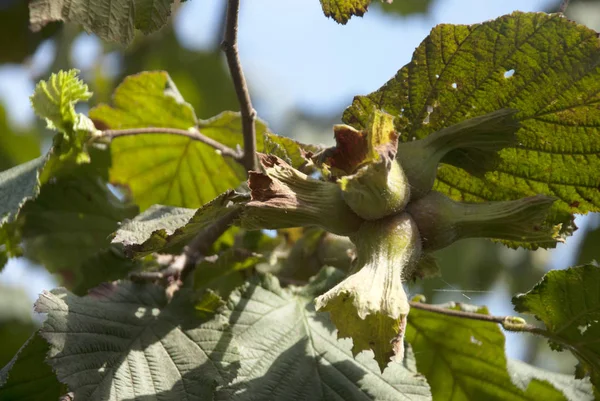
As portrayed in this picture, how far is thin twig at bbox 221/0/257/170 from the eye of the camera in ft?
3.86

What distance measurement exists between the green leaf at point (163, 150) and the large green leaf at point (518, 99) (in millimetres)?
562

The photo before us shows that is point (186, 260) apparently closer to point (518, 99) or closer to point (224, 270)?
point (224, 270)

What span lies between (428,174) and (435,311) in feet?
1.45

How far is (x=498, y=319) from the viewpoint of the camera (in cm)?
136

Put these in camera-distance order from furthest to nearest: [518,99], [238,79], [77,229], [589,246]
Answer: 1. [589,246]
2. [77,229]
3. [238,79]
4. [518,99]

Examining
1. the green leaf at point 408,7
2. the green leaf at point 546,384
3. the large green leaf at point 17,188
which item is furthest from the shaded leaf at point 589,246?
the large green leaf at point 17,188

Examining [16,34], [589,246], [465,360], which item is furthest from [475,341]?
[16,34]

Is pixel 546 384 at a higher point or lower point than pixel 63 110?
lower

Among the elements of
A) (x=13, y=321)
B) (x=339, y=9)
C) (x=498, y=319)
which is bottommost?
(x=13, y=321)

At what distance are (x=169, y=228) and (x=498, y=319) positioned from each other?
2.20 feet

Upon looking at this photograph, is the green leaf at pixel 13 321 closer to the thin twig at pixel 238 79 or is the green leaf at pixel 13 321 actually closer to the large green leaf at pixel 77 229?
the large green leaf at pixel 77 229

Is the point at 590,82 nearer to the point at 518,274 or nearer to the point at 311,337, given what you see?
the point at 311,337

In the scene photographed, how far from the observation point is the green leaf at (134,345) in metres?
1.13

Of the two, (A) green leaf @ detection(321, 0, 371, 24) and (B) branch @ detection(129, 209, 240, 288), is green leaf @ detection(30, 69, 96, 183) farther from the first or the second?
(A) green leaf @ detection(321, 0, 371, 24)
